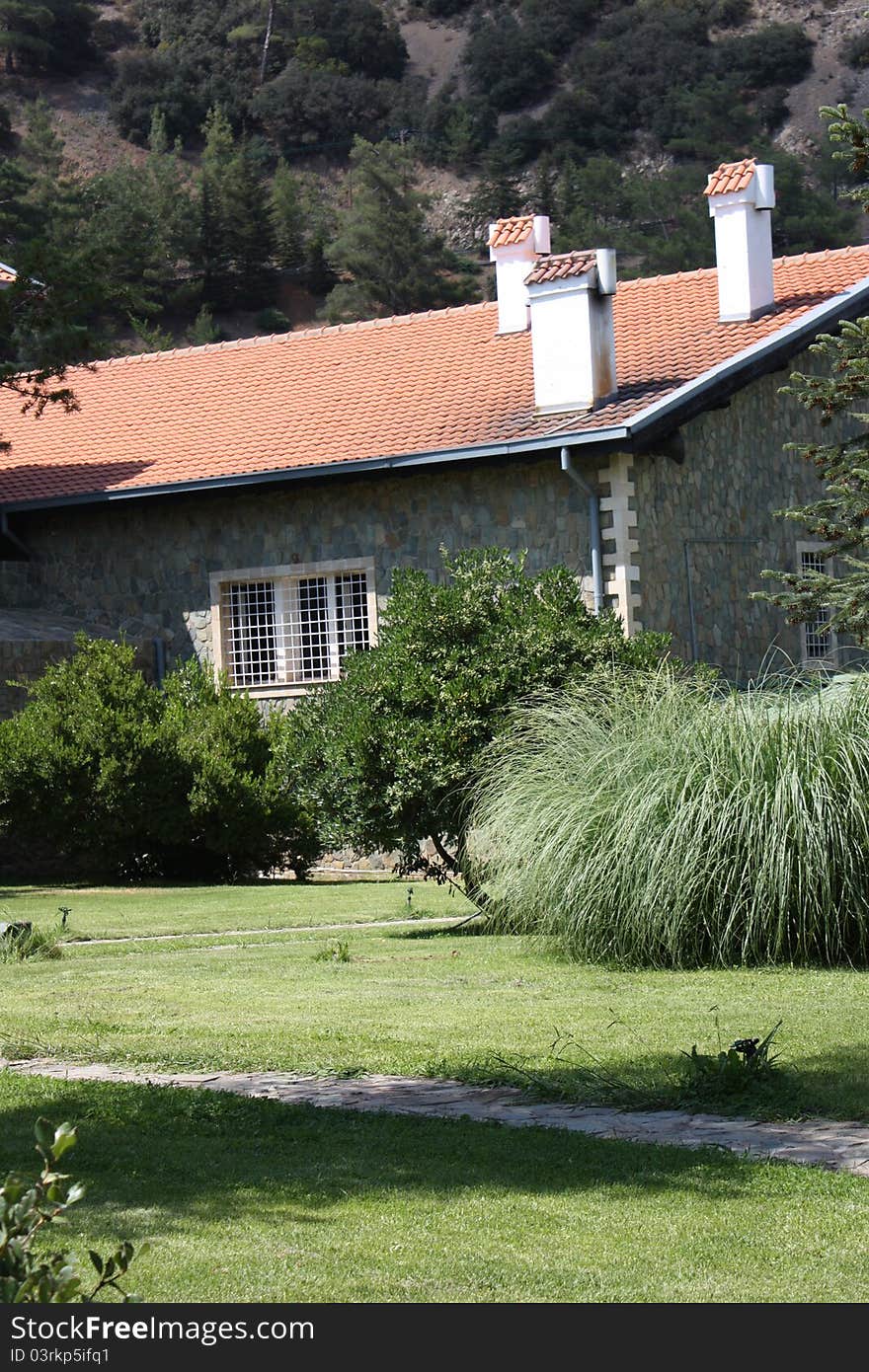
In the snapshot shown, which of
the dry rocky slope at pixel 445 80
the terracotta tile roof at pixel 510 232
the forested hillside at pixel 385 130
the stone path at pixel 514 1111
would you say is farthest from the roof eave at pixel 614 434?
the dry rocky slope at pixel 445 80

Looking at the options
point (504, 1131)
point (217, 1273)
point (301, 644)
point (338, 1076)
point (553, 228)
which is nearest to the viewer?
point (217, 1273)

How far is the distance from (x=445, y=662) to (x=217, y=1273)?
377 inches

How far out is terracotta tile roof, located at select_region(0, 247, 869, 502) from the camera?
2044cm

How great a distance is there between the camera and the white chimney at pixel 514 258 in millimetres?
22516

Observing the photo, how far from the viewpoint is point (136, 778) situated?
61.5 feet

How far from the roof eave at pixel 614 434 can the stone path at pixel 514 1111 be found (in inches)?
470

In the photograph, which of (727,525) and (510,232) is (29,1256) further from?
(510,232)

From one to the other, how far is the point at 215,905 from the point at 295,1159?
1004 centimetres

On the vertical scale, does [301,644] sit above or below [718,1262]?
above

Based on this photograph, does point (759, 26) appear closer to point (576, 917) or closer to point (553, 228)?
point (553, 228)

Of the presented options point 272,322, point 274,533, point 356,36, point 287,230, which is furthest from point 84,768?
point 356,36

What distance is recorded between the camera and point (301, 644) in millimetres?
21875

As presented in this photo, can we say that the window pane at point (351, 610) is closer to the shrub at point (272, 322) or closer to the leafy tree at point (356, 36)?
the shrub at point (272, 322)
